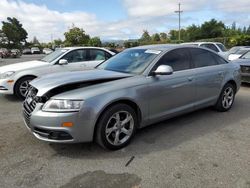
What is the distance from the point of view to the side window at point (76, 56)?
8.16 metres

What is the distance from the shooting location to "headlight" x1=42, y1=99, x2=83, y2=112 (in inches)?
136

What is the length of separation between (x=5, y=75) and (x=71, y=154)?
4351 millimetres

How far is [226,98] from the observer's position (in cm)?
580

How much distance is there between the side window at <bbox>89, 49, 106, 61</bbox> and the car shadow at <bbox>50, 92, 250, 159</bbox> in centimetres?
422

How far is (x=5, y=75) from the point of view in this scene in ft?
23.4

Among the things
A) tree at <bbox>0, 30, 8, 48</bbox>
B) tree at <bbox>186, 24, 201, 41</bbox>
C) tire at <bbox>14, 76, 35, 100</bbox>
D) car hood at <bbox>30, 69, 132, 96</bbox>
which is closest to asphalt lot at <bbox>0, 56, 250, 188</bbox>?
car hood at <bbox>30, 69, 132, 96</bbox>

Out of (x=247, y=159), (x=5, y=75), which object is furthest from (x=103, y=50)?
(x=247, y=159)

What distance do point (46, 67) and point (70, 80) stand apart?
13.2ft

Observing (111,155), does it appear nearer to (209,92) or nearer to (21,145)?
(21,145)

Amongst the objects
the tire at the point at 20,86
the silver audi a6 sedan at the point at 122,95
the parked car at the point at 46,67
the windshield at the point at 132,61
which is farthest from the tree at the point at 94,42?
the silver audi a6 sedan at the point at 122,95

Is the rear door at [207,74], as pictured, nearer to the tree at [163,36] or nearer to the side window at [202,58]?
the side window at [202,58]

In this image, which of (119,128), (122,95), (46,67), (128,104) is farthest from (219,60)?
(46,67)

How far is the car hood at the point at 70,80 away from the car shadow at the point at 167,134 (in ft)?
2.95

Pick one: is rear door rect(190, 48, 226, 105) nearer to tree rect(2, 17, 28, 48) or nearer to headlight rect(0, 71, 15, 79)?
headlight rect(0, 71, 15, 79)
